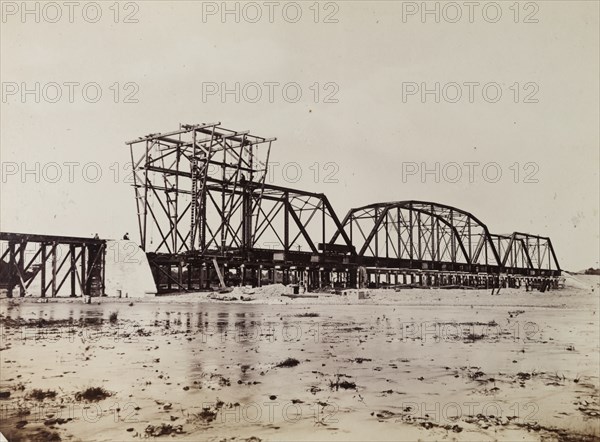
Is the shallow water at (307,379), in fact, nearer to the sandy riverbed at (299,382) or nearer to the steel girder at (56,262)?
the sandy riverbed at (299,382)

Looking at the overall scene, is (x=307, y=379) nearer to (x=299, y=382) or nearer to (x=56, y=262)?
(x=299, y=382)

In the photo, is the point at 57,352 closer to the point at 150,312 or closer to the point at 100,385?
the point at 100,385

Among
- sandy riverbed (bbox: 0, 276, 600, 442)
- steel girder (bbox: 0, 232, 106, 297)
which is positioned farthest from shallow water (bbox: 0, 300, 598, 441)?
steel girder (bbox: 0, 232, 106, 297)

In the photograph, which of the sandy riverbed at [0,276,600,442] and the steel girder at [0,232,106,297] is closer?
the sandy riverbed at [0,276,600,442]

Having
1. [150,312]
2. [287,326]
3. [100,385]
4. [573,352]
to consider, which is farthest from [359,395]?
[150,312]

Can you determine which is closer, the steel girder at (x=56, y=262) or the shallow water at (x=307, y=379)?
the shallow water at (x=307, y=379)

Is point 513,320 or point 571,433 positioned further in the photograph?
point 513,320

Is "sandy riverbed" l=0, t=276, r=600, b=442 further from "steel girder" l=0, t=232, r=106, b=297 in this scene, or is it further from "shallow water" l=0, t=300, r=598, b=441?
"steel girder" l=0, t=232, r=106, b=297

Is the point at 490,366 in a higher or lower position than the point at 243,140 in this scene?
lower

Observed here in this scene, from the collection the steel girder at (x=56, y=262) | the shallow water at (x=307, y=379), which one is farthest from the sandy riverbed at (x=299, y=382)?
the steel girder at (x=56, y=262)
